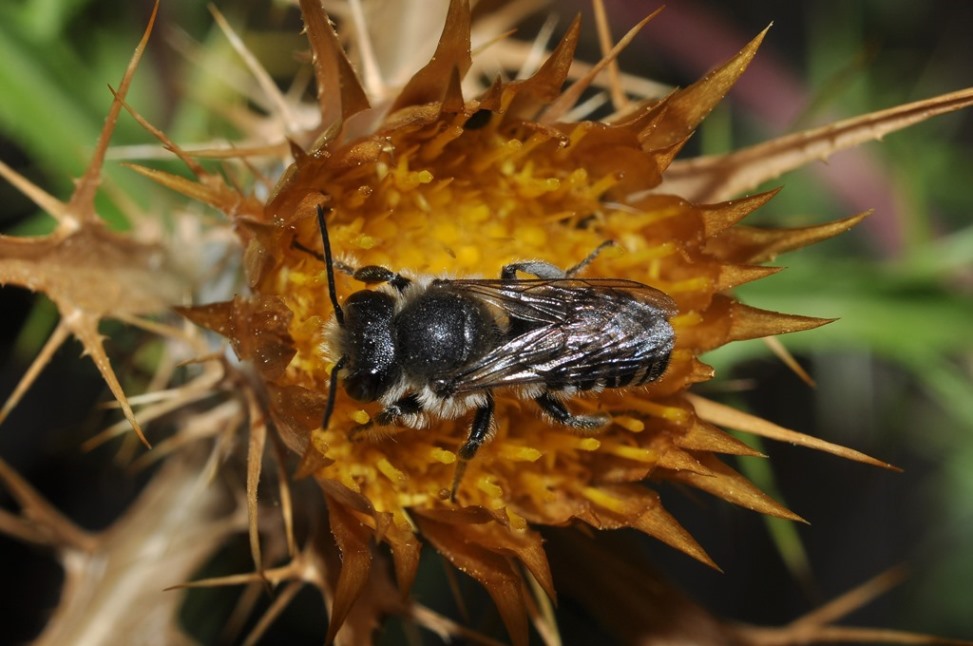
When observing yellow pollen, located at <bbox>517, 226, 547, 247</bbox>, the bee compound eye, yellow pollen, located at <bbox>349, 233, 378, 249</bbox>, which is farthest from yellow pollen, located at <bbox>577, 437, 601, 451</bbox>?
yellow pollen, located at <bbox>349, 233, 378, 249</bbox>

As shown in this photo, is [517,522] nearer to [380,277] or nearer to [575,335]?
[575,335]

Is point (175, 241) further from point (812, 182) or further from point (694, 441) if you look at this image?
point (812, 182)

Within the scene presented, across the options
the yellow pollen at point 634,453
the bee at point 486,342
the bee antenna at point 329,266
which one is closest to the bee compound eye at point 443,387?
the bee at point 486,342

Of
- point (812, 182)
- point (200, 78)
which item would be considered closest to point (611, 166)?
point (200, 78)

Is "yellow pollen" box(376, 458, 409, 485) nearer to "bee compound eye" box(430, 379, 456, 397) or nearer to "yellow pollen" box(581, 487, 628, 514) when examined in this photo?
"bee compound eye" box(430, 379, 456, 397)

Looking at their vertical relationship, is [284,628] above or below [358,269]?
below

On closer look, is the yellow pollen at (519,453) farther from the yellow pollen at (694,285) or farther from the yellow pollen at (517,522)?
the yellow pollen at (694,285)

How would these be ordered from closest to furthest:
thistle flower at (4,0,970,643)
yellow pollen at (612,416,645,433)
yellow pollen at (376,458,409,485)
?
thistle flower at (4,0,970,643) → yellow pollen at (376,458,409,485) → yellow pollen at (612,416,645,433)
